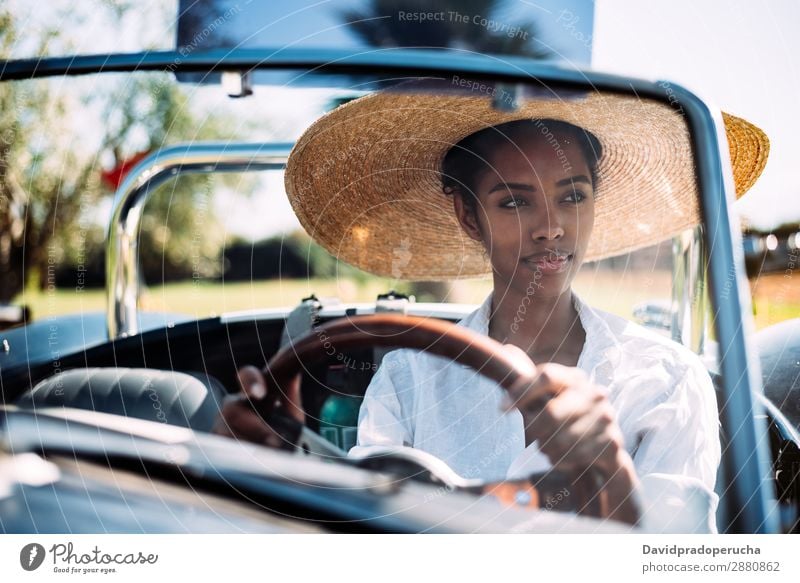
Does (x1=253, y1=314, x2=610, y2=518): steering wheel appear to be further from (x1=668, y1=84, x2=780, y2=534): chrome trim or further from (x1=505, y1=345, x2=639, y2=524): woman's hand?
(x1=668, y1=84, x2=780, y2=534): chrome trim

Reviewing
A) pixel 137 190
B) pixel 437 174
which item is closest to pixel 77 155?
pixel 137 190

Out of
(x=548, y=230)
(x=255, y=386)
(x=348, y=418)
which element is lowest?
(x=348, y=418)

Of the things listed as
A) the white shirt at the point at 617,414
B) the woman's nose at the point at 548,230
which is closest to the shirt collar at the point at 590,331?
the white shirt at the point at 617,414

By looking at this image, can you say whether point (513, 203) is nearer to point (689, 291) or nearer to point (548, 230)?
point (548, 230)

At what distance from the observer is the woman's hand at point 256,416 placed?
2.82 feet

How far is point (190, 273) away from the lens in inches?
46.4

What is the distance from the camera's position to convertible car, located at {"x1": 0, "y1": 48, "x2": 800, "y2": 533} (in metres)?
0.80

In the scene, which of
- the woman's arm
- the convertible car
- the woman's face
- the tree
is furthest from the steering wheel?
the tree

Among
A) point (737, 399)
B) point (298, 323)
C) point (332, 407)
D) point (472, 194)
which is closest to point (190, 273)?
point (298, 323)

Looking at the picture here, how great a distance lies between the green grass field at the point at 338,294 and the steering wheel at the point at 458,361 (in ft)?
0.82

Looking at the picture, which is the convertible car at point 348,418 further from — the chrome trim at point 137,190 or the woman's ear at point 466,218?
the woman's ear at point 466,218

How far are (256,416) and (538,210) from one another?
0.43 m

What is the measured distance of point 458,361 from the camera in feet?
2.40
